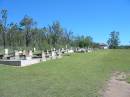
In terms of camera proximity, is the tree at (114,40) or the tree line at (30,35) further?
the tree at (114,40)

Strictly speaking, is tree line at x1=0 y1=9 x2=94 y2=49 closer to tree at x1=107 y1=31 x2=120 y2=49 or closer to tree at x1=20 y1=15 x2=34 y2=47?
tree at x1=20 y1=15 x2=34 y2=47

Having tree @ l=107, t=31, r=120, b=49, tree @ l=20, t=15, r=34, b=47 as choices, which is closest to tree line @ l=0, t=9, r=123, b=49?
tree @ l=20, t=15, r=34, b=47

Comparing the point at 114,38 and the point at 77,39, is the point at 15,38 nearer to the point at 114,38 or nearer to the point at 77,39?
the point at 77,39

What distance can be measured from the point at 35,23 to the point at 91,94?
Result: 62.6m

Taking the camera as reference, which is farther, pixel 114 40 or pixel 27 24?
pixel 114 40

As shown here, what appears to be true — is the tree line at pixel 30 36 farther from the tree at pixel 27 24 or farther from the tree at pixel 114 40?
the tree at pixel 114 40

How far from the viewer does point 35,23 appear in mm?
71938

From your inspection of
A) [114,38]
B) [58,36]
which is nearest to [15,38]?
[58,36]

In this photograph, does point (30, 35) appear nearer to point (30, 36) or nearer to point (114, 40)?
point (30, 36)

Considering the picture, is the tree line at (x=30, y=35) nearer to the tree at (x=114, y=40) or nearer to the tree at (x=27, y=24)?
the tree at (x=27, y=24)

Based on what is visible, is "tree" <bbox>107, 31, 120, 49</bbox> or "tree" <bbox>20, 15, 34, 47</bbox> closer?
"tree" <bbox>20, 15, 34, 47</bbox>

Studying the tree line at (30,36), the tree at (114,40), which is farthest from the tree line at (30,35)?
the tree at (114,40)

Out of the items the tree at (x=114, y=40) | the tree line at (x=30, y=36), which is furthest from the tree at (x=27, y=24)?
the tree at (x=114, y=40)

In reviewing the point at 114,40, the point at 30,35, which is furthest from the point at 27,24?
the point at 114,40
